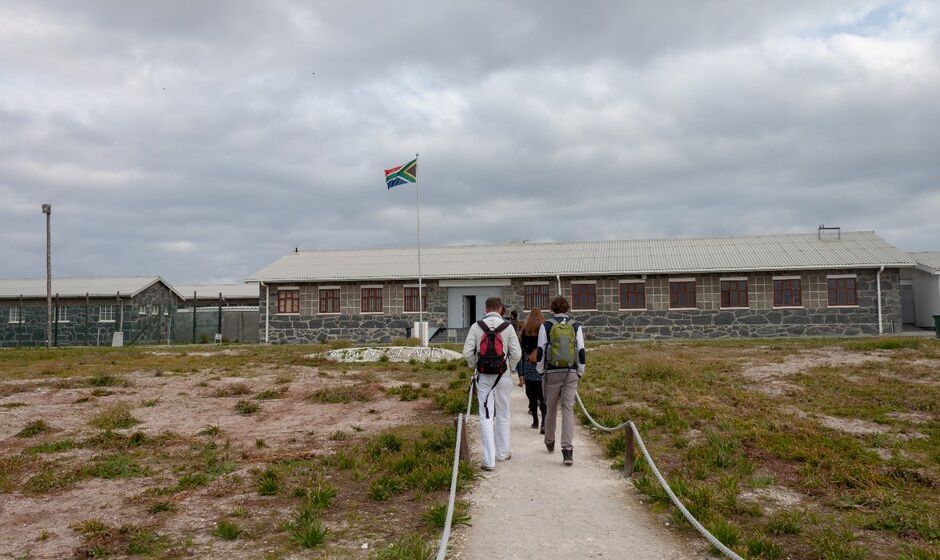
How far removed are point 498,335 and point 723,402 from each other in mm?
5501

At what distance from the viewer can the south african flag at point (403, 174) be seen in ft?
79.2

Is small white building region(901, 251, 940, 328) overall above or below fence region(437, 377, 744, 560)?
above

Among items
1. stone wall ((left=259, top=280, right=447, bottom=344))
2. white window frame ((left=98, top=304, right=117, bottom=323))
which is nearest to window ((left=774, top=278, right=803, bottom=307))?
stone wall ((left=259, top=280, right=447, bottom=344))

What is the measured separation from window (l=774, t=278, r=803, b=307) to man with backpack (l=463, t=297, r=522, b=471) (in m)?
23.6

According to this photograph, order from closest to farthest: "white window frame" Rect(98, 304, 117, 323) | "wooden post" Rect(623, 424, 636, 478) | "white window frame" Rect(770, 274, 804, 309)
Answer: "wooden post" Rect(623, 424, 636, 478)
"white window frame" Rect(770, 274, 804, 309)
"white window frame" Rect(98, 304, 117, 323)

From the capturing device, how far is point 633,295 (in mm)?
29594

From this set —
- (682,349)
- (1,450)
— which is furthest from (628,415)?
(682,349)

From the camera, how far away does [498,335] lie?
305 inches

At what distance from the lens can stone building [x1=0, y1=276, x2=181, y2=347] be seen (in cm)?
3603

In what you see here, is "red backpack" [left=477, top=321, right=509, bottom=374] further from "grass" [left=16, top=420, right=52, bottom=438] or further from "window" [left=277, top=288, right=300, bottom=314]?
"window" [left=277, top=288, right=300, bottom=314]

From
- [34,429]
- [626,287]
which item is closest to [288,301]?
[626,287]

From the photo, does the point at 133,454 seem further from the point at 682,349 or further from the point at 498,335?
the point at 682,349

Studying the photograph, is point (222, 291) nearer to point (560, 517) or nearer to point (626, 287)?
point (626, 287)

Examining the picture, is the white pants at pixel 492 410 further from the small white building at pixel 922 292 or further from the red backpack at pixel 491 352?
the small white building at pixel 922 292
